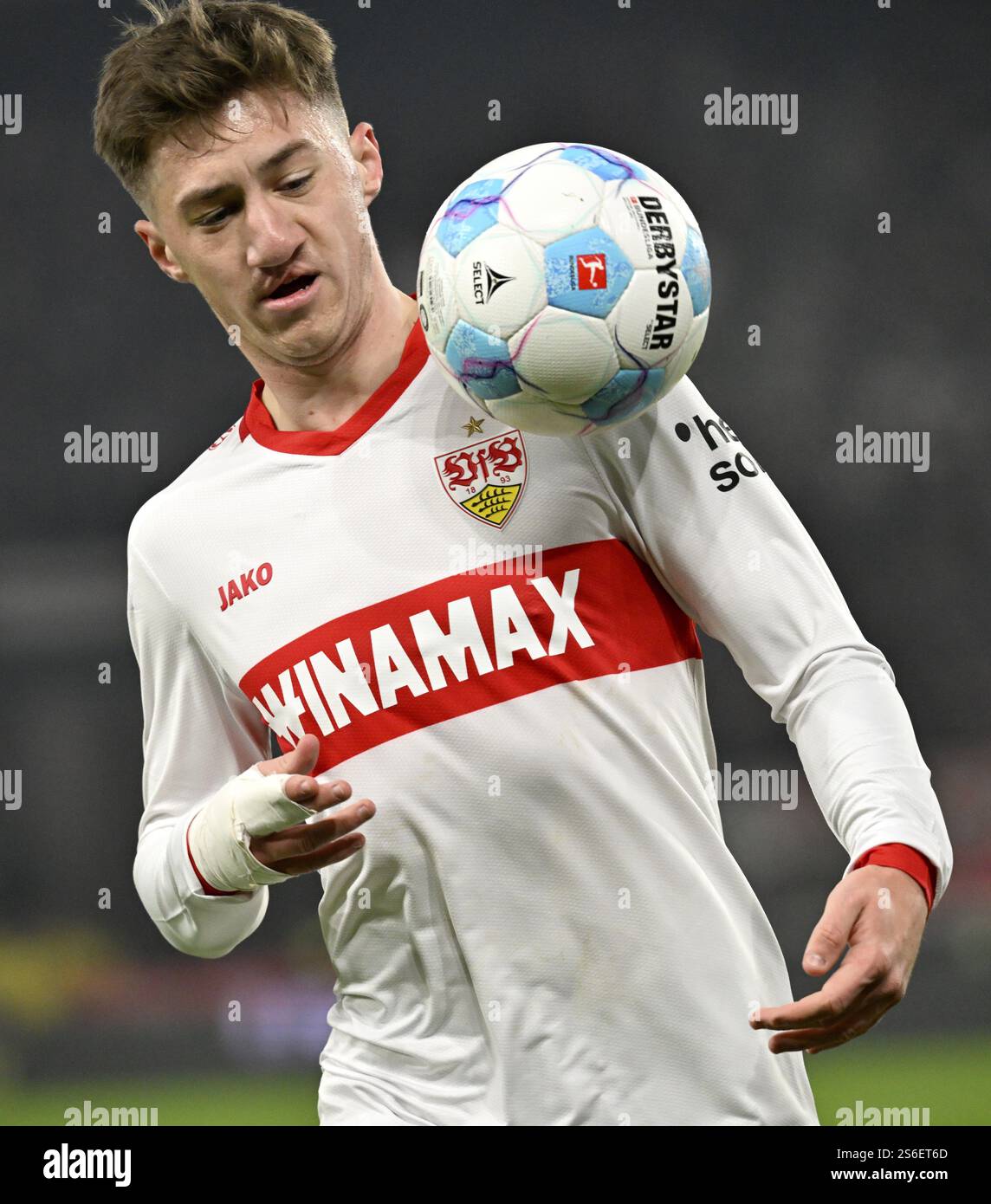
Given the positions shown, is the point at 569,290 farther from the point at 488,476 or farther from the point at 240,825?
the point at 240,825

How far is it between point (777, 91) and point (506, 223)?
2989mm

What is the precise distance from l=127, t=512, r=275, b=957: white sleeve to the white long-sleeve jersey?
0.24 meters

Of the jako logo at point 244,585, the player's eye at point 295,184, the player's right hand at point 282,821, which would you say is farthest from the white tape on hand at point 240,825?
the player's eye at point 295,184

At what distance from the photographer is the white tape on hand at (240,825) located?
169 cm

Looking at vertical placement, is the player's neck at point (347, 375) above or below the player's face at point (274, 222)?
below

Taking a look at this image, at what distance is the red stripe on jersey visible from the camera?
1810mm

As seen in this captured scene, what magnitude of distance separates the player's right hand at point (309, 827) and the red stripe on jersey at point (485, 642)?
0.52ft

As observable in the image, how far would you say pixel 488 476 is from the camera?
1852 millimetres

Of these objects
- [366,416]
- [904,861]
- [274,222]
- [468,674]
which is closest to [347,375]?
[366,416]

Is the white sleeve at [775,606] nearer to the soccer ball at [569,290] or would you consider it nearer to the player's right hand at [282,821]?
the soccer ball at [569,290]

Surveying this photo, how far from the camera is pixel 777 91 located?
4.31 meters

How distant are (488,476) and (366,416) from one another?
21 centimetres
